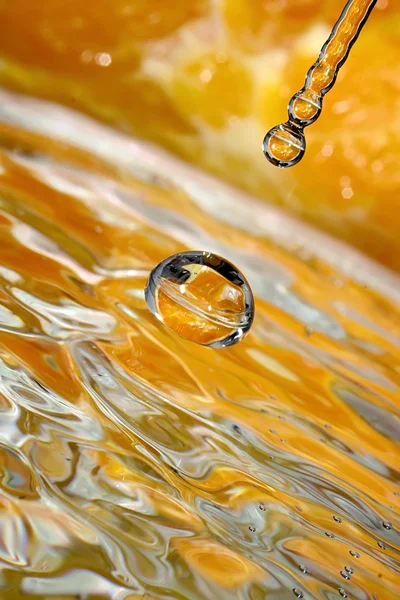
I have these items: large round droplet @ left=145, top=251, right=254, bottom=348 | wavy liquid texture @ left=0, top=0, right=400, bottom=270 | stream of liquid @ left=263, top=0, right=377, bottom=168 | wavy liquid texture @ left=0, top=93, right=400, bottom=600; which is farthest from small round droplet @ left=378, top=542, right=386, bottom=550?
wavy liquid texture @ left=0, top=0, right=400, bottom=270

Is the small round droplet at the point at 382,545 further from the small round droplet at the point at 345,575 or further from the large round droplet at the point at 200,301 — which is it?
the large round droplet at the point at 200,301

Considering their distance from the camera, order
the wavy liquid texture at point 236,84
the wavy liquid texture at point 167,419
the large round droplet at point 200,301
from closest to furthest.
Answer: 1. the wavy liquid texture at point 167,419
2. the large round droplet at point 200,301
3. the wavy liquid texture at point 236,84

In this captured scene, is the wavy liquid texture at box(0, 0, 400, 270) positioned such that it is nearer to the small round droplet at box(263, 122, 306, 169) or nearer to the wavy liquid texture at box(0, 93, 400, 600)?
the wavy liquid texture at box(0, 93, 400, 600)

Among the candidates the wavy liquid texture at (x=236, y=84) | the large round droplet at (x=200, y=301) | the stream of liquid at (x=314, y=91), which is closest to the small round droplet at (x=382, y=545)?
the large round droplet at (x=200, y=301)

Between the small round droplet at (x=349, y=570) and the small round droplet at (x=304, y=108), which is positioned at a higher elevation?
the small round droplet at (x=304, y=108)

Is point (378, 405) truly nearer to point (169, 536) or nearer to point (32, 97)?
point (169, 536)

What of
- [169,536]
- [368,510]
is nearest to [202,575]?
[169,536]

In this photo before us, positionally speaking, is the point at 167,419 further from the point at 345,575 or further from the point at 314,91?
the point at 314,91
